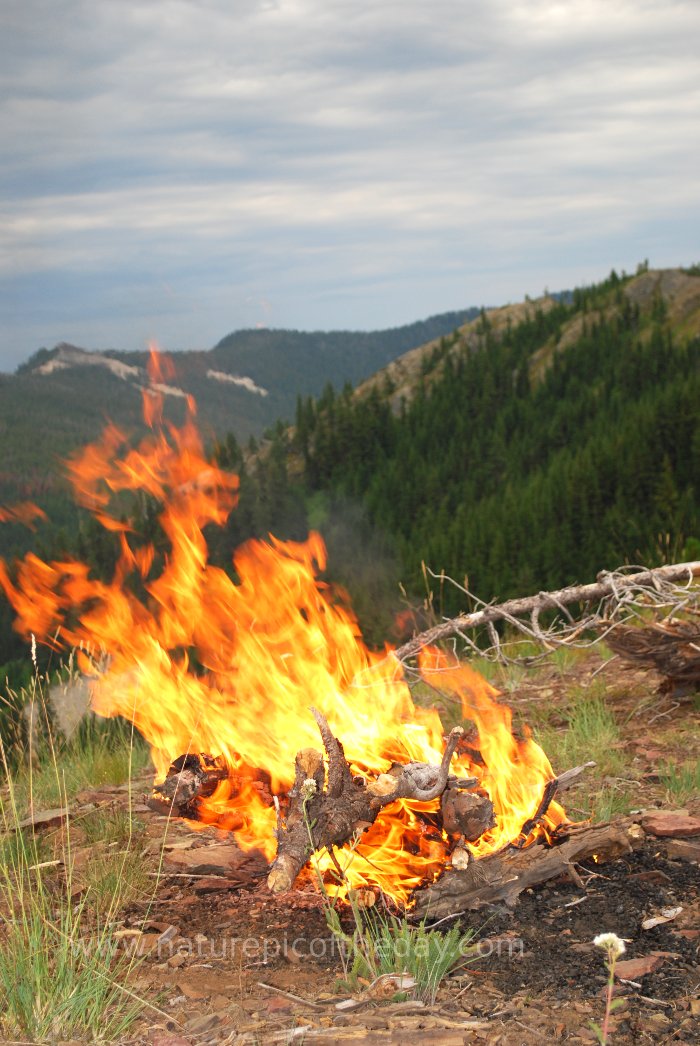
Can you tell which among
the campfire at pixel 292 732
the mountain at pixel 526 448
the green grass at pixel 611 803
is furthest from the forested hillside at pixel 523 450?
the green grass at pixel 611 803

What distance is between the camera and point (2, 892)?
175 inches

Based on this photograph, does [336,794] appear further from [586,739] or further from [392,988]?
[586,739]

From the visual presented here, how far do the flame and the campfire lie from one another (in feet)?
0.04

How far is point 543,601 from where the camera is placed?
669 cm

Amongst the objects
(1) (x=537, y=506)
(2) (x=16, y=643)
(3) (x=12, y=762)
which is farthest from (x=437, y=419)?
(3) (x=12, y=762)

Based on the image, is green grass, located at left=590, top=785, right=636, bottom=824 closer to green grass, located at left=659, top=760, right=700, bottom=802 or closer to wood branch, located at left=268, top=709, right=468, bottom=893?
green grass, located at left=659, top=760, right=700, bottom=802

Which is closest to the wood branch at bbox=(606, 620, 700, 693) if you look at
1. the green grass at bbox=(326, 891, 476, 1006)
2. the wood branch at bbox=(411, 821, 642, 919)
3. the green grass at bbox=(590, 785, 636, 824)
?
the green grass at bbox=(590, 785, 636, 824)

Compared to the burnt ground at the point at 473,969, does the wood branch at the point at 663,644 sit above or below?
above

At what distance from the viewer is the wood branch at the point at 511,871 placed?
13.1ft

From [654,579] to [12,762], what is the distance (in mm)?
6344

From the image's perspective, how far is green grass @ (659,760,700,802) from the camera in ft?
16.8

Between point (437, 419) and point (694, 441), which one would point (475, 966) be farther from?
point (437, 419)

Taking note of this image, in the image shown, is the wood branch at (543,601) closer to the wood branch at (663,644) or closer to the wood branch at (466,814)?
the wood branch at (663,644)

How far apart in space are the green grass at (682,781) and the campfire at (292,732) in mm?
698
